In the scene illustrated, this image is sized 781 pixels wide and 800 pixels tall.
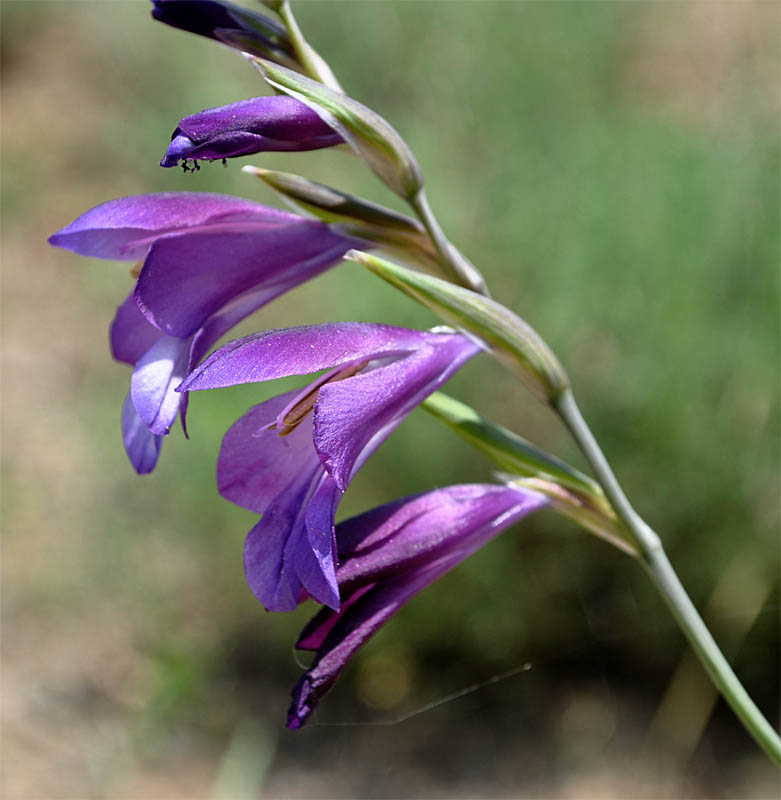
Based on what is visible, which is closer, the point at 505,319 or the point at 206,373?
the point at 206,373

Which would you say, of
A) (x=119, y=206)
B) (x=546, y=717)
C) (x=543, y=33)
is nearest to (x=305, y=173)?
(x=543, y=33)

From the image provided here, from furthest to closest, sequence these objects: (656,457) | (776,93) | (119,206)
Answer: (776,93)
(656,457)
(119,206)

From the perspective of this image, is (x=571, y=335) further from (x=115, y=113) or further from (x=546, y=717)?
(x=115, y=113)

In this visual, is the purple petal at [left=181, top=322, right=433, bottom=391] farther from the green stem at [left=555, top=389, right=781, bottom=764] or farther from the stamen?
the green stem at [left=555, top=389, right=781, bottom=764]

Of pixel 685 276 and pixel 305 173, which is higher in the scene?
pixel 685 276

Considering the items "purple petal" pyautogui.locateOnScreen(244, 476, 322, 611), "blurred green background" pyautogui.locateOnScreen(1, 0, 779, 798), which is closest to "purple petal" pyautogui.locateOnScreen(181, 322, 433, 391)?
"purple petal" pyautogui.locateOnScreen(244, 476, 322, 611)

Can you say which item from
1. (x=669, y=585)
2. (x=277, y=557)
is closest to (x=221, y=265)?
(x=277, y=557)
